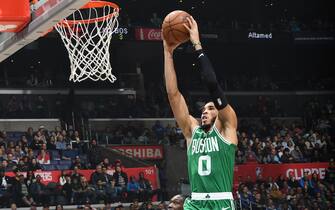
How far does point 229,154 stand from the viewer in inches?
183

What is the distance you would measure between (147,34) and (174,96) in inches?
712

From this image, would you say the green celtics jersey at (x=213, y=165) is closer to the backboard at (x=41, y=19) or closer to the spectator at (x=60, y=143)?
the backboard at (x=41, y=19)

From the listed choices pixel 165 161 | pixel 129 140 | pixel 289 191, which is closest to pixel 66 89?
pixel 129 140

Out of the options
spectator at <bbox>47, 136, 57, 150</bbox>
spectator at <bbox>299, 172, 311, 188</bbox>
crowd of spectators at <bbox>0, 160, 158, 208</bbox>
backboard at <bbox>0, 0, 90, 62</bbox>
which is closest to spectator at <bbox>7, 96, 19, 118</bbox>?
spectator at <bbox>47, 136, 57, 150</bbox>

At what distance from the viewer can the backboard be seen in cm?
625

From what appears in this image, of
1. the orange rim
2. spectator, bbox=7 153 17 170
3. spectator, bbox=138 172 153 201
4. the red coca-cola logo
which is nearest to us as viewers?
the orange rim

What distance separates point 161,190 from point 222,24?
11.1 meters

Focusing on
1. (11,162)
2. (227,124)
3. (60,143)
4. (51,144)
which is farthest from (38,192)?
(227,124)

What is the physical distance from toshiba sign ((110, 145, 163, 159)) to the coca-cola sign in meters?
4.16

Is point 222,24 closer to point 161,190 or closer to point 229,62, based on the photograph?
point 229,62

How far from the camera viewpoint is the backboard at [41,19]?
6.25 m

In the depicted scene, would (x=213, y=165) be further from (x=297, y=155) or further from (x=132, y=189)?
(x=297, y=155)

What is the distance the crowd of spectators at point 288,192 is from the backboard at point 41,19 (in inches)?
406

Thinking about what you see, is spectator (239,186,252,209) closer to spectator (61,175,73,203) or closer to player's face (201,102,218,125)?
spectator (61,175,73,203)
